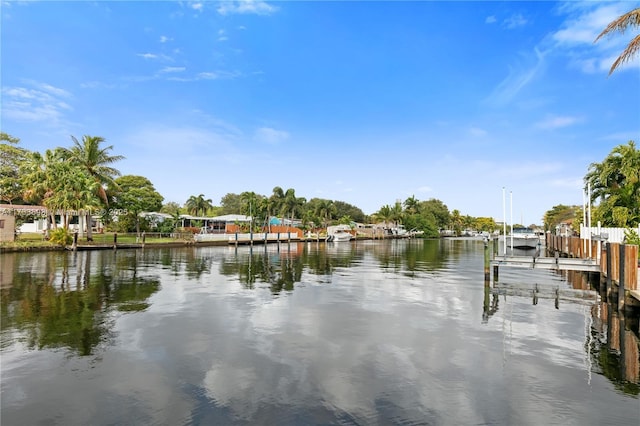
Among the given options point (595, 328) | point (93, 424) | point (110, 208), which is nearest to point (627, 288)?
point (595, 328)

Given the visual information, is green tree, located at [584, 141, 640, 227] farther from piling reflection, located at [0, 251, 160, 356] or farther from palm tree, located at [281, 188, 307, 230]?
palm tree, located at [281, 188, 307, 230]

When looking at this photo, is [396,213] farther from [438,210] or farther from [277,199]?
[277,199]

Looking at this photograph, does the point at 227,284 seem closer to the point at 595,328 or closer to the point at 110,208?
the point at 595,328

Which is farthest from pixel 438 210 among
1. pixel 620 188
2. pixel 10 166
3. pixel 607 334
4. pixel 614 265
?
pixel 607 334

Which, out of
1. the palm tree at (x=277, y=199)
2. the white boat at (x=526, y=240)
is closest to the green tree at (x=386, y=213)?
the palm tree at (x=277, y=199)

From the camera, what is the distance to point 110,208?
64.7m

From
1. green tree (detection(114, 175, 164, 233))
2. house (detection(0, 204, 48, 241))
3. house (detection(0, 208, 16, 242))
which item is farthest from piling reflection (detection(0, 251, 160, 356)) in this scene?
green tree (detection(114, 175, 164, 233))

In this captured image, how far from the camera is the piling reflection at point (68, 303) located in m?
11.8

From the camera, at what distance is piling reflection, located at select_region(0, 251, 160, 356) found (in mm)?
11820

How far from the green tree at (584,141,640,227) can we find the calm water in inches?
842

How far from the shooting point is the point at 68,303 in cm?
1641

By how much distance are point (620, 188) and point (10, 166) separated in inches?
3498

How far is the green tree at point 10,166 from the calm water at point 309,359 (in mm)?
53384

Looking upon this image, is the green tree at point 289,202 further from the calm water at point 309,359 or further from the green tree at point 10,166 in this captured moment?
the calm water at point 309,359
